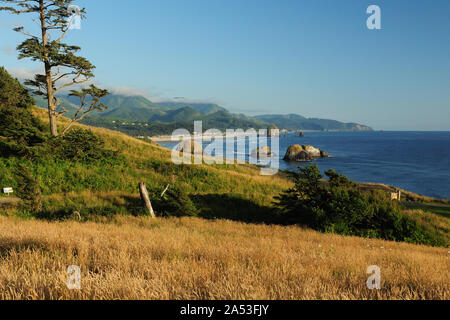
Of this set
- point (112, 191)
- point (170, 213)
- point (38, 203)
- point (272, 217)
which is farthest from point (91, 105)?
point (272, 217)

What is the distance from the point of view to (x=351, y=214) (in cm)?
1403

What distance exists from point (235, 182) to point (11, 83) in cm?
2569

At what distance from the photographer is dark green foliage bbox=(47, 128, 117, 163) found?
2070 centimetres

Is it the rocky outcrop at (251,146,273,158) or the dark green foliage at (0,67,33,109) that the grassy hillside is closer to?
the dark green foliage at (0,67,33,109)

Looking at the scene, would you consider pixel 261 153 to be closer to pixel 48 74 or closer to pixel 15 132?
pixel 48 74

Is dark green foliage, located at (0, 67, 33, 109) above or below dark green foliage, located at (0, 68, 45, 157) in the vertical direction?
above

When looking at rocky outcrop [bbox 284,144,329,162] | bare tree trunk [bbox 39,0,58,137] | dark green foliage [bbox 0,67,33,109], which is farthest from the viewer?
rocky outcrop [bbox 284,144,329,162]

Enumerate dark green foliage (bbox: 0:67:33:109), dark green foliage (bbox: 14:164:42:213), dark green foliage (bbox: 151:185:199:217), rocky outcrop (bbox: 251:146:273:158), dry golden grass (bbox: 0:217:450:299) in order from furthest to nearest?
rocky outcrop (bbox: 251:146:273:158) → dark green foliage (bbox: 0:67:33:109) → dark green foliage (bbox: 151:185:199:217) → dark green foliage (bbox: 14:164:42:213) → dry golden grass (bbox: 0:217:450:299)

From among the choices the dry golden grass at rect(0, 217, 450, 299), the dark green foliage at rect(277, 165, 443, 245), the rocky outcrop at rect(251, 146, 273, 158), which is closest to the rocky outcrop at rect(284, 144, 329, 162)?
the rocky outcrop at rect(251, 146, 273, 158)

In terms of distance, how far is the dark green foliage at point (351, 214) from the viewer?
13.5 meters

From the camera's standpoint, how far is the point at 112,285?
321 centimetres

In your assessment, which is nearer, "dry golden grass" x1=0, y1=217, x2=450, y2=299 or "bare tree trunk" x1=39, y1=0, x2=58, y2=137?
"dry golden grass" x1=0, y1=217, x2=450, y2=299

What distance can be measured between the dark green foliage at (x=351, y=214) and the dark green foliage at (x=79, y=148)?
55.8ft

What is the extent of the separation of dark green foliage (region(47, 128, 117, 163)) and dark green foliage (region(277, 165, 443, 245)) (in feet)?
55.8
